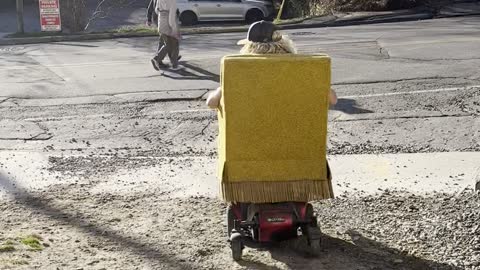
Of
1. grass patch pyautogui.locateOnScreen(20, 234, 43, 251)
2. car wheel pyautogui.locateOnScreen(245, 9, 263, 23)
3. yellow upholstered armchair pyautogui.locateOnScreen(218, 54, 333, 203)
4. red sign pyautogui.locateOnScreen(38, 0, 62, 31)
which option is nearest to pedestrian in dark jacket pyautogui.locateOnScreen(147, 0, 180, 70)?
grass patch pyautogui.locateOnScreen(20, 234, 43, 251)

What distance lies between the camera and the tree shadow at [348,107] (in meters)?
9.46

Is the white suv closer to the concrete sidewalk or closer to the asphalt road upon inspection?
the asphalt road

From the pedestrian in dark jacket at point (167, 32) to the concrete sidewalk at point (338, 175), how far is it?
578 centimetres

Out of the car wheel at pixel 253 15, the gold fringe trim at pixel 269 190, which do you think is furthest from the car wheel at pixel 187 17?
the gold fringe trim at pixel 269 190

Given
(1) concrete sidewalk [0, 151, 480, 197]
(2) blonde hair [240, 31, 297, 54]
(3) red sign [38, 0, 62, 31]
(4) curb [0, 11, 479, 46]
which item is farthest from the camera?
(3) red sign [38, 0, 62, 31]

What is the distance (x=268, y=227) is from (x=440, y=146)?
3411mm

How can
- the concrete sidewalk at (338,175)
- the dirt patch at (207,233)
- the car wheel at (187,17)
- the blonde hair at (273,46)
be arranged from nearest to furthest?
the dirt patch at (207,233) → the blonde hair at (273,46) → the concrete sidewalk at (338,175) → the car wheel at (187,17)

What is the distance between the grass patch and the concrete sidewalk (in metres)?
1.27

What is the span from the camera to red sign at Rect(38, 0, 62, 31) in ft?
77.3

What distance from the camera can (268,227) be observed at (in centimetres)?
496

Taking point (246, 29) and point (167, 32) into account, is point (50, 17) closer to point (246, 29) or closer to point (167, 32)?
point (246, 29)

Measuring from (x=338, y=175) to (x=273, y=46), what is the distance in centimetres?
223

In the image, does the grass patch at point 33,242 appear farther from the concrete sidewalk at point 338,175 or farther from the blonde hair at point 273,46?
the blonde hair at point 273,46

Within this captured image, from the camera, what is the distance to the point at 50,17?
2356 centimetres
